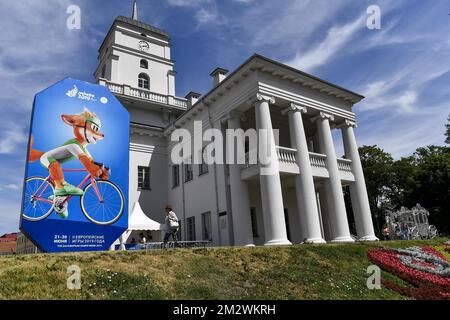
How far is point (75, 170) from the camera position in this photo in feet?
48.3

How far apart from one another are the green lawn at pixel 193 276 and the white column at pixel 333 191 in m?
7.26

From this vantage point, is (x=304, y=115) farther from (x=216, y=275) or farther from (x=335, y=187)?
(x=216, y=275)

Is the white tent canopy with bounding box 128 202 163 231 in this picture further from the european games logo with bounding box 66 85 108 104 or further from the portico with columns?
the european games logo with bounding box 66 85 108 104

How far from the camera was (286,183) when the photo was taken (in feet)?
73.4

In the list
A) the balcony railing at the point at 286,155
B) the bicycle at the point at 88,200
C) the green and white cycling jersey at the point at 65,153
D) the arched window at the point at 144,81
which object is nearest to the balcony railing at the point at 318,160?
the balcony railing at the point at 286,155

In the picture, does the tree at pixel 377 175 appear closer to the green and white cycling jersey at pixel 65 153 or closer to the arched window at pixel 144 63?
the arched window at pixel 144 63

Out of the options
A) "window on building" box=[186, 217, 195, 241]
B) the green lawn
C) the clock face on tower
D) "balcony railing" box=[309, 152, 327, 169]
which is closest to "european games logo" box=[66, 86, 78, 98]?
the green lawn

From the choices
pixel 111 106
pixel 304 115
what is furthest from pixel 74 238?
pixel 304 115

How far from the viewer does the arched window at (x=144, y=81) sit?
31688mm

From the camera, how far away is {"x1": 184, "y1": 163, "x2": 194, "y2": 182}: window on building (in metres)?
24.5

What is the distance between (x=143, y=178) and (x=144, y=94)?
24.7 ft

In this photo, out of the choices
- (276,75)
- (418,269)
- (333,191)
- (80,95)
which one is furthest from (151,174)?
(418,269)

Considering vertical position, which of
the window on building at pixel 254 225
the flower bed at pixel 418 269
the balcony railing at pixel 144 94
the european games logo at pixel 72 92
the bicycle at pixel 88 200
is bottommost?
the flower bed at pixel 418 269

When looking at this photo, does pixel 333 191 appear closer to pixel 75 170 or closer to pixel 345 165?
pixel 345 165
